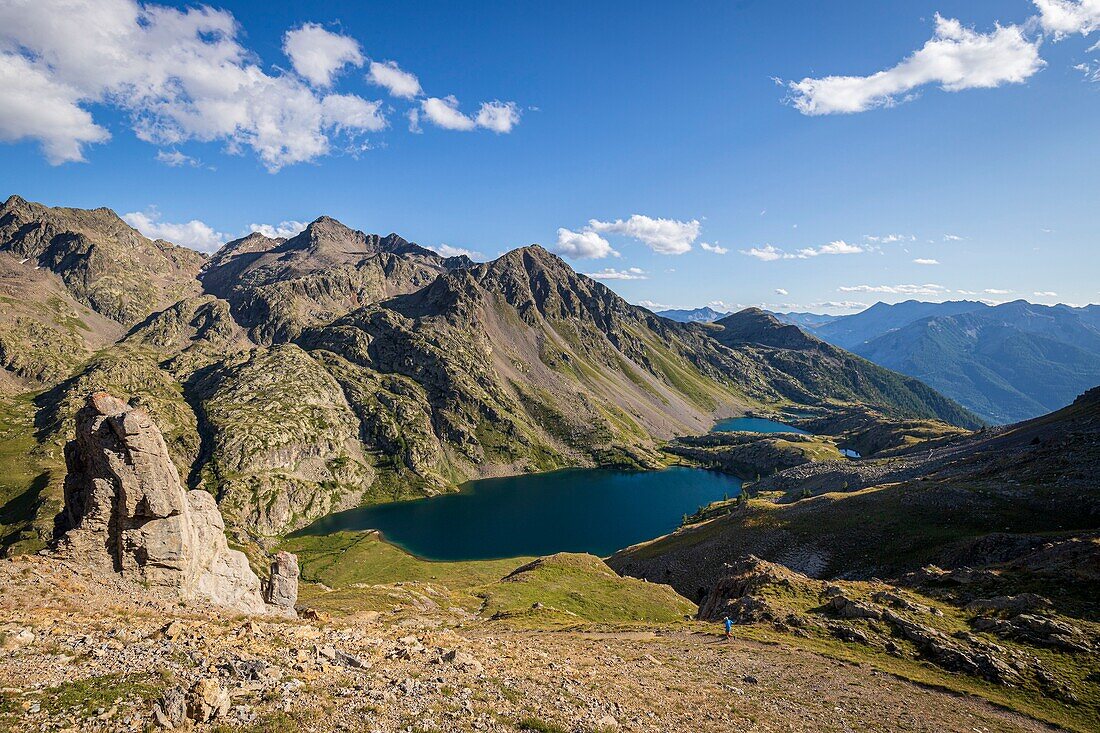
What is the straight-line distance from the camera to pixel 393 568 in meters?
133

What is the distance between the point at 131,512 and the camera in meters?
32.2

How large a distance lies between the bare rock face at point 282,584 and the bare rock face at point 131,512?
23.5 ft

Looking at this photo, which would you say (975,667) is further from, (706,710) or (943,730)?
(706,710)

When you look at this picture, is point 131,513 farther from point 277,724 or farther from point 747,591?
point 747,591

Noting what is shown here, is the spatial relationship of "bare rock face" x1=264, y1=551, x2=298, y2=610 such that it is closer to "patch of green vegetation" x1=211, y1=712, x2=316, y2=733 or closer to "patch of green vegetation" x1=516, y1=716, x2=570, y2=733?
"patch of green vegetation" x1=211, y1=712, x2=316, y2=733

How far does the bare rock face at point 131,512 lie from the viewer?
1211 inches

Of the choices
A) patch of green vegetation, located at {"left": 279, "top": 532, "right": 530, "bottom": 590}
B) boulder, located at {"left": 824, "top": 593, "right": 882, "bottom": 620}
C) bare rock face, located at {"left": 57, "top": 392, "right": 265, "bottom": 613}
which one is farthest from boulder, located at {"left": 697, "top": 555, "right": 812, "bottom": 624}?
patch of green vegetation, located at {"left": 279, "top": 532, "right": 530, "bottom": 590}

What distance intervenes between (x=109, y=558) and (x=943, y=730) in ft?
161

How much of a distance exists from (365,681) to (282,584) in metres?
29.4

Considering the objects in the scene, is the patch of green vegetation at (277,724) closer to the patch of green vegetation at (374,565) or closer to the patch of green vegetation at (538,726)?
the patch of green vegetation at (538,726)

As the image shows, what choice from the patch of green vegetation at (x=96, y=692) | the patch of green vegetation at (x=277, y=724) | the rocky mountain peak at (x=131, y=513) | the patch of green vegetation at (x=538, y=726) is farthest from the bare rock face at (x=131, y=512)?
the patch of green vegetation at (x=538, y=726)

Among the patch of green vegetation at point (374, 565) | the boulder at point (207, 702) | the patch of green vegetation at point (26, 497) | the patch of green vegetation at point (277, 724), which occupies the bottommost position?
the patch of green vegetation at point (374, 565)

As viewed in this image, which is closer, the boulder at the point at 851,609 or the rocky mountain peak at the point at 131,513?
the rocky mountain peak at the point at 131,513

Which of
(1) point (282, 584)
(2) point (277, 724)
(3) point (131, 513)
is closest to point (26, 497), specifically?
(1) point (282, 584)
